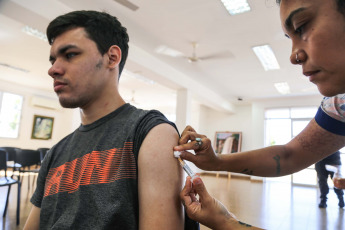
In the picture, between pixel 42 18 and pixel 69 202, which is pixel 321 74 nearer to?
pixel 69 202

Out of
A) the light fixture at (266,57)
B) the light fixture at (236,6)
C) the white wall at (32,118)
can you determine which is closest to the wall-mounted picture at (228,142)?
the light fixture at (266,57)

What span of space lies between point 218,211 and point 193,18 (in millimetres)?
3444

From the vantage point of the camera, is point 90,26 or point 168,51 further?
point 168,51

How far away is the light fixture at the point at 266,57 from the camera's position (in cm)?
459

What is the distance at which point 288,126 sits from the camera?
8.71 metres

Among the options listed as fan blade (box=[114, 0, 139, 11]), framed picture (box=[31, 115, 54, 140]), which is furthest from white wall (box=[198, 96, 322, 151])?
fan blade (box=[114, 0, 139, 11])

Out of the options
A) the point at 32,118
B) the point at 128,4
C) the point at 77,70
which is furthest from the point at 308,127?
the point at 32,118

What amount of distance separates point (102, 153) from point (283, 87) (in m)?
7.28

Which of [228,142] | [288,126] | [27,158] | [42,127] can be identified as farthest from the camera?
[228,142]

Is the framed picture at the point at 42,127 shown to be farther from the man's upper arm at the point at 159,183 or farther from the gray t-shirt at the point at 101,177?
the man's upper arm at the point at 159,183

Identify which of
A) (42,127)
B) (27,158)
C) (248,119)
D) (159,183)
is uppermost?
(248,119)

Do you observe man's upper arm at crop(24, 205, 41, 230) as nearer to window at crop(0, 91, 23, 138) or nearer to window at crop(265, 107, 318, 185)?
window at crop(265, 107, 318, 185)

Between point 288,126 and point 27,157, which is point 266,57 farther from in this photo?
point 27,157

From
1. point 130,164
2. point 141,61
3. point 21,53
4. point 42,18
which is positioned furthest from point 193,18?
point 21,53
